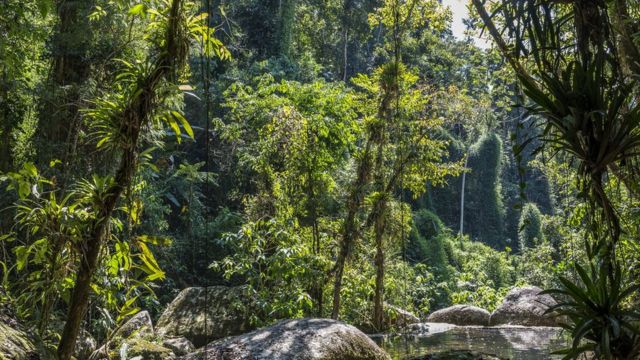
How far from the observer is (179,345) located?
7324mm

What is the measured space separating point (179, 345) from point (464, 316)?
6.77 meters

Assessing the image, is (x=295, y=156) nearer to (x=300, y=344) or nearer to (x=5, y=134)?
(x=5, y=134)

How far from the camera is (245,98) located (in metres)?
9.36

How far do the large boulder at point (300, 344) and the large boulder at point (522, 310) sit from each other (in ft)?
25.3

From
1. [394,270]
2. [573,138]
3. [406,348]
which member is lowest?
[406,348]

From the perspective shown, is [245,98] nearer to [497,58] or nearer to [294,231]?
[294,231]

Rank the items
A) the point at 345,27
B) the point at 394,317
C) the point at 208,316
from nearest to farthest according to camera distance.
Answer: the point at 208,316 < the point at 394,317 < the point at 345,27

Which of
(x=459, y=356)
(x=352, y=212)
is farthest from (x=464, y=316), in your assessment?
(x=459, y=356)

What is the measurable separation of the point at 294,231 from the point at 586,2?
5906 mm

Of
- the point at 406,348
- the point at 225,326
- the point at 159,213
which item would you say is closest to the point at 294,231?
the point at 225,326

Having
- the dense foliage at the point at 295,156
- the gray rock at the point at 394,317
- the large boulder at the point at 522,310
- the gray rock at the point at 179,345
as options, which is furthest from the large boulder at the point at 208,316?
the large boulder at the point at 522,310

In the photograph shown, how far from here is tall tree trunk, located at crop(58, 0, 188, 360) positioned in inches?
85.5

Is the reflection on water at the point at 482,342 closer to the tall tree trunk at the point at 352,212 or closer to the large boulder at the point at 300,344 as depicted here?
the tall tree trunk at the point at 352,212

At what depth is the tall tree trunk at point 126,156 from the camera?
2.17 m
